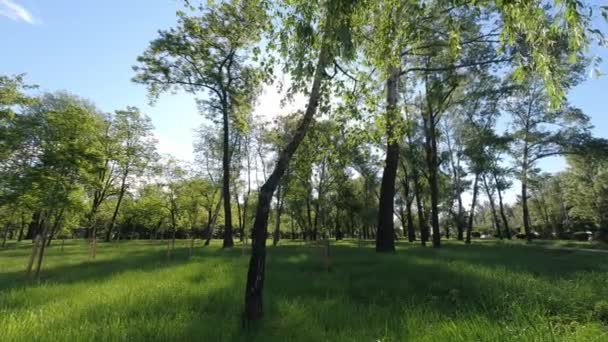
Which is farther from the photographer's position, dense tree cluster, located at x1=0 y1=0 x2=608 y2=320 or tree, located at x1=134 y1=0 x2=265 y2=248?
tree, located at x1=134 y1=0 x2=265 y2=248

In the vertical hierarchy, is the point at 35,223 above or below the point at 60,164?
below

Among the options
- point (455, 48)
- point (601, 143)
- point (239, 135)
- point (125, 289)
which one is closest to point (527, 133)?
point (601, 143)

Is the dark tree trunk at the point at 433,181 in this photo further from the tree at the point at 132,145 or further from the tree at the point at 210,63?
the tree at the point at 132,145

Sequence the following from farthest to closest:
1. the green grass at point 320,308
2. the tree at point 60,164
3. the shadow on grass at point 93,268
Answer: the tree at point 60,164 → the shadow on grass at point 93,268 → the green grass at point 320,308

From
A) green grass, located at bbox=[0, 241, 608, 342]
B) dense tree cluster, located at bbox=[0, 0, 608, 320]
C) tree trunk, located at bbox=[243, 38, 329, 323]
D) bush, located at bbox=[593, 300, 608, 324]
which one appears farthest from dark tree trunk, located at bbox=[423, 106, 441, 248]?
tree trunk, located at bbox=[243, 38, 329, 323]

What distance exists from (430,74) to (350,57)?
1911 centimetres

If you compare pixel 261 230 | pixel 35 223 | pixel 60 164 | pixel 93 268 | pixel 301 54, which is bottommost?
pixel 93 268

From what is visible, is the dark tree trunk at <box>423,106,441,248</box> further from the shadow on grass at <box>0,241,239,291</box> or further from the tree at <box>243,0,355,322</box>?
the tree at <box>243,0,355,322</box>

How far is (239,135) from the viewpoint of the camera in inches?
1277

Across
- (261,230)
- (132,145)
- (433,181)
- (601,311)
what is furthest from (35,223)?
(601,311)

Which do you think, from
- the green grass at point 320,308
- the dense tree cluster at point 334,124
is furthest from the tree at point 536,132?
the green grass at point 320,308

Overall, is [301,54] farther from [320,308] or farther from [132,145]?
[132,145]

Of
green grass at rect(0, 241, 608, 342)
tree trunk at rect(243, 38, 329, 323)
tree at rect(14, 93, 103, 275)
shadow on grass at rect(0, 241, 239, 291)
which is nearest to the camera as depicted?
green grass at rect(0, 241, 608, 342)

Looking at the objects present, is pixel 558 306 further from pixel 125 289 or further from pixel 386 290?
pixel 125 289
